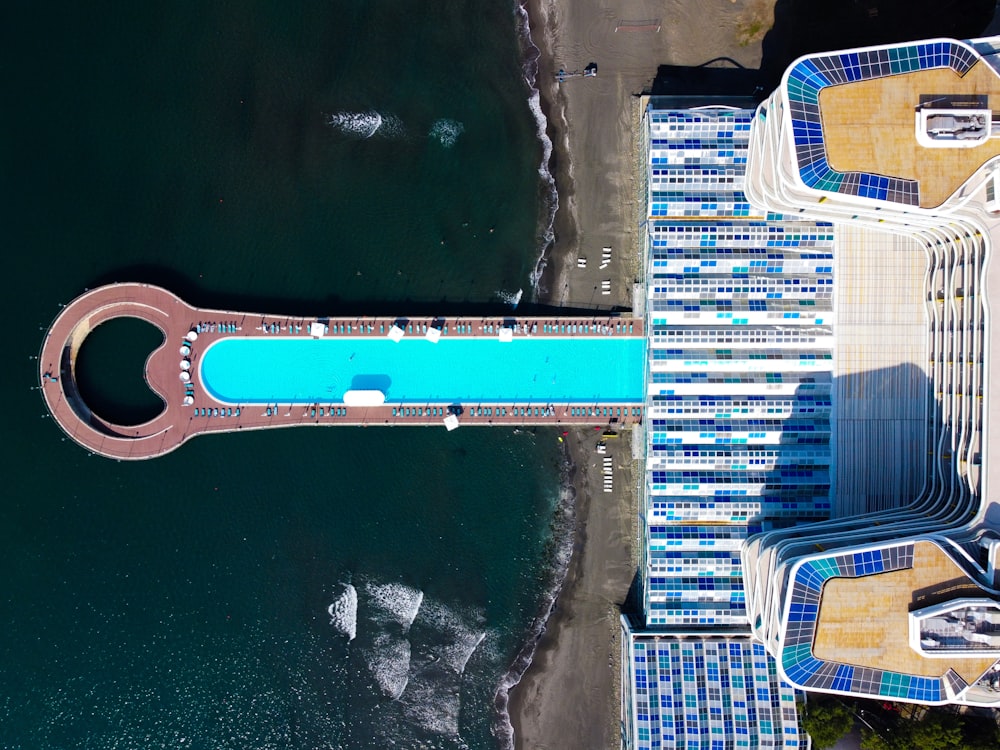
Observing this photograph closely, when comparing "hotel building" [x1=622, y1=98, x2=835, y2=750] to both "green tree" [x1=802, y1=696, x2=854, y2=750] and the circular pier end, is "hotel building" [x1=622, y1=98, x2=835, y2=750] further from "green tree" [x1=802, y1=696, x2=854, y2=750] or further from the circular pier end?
the circular pier end

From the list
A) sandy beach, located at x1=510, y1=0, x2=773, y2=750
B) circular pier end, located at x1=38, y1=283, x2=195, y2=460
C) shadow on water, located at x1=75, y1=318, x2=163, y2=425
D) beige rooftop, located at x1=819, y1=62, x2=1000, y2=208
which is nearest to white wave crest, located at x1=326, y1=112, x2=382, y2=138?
sandy beach, located at x1=510, y1=0, x2=773, y2=750

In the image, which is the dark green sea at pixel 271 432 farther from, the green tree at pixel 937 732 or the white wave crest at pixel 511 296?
the green tree at pixel 937 732

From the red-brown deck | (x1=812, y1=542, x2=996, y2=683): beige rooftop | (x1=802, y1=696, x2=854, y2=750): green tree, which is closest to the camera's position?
(x1=812, y1=542, x2=996, y2=683): beige rooftop

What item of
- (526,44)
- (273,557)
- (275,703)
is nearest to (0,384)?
(273,557)

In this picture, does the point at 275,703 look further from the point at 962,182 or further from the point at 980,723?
the point at 962,182

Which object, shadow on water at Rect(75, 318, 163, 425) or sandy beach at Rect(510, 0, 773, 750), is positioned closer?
shadow on water at Rect(75, 318, 163, 425)

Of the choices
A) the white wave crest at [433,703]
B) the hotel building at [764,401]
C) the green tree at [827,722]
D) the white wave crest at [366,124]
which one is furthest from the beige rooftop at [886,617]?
the white wave crest at [366,124]
